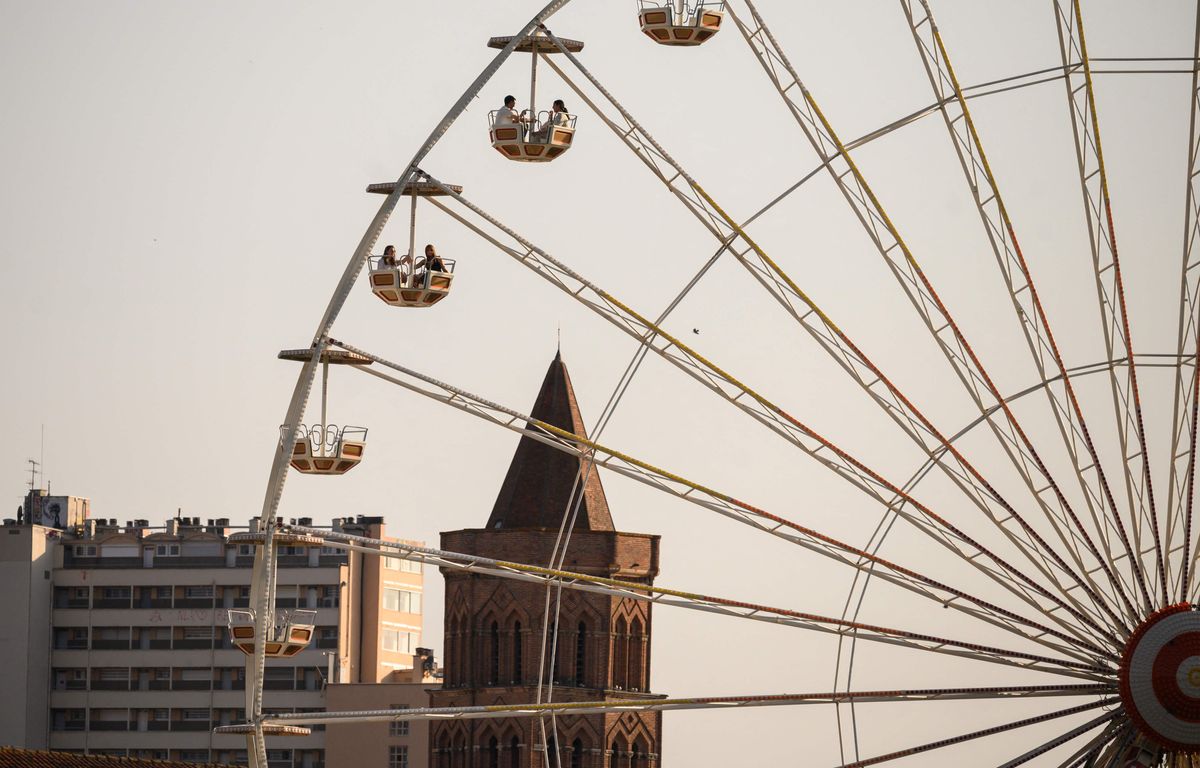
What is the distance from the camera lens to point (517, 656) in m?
125

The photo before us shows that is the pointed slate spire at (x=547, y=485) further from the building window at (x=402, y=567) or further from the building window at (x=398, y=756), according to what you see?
the building window at (x=402, y=567)

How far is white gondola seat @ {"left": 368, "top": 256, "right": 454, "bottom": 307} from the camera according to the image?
1907 inches

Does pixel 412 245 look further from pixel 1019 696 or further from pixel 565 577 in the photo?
pixel 1019 696

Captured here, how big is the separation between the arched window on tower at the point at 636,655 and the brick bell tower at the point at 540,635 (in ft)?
0.15

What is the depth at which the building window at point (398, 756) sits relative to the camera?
14562cm

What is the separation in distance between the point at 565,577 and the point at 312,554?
117 metres

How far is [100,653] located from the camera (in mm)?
166750

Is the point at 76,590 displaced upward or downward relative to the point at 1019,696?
upward

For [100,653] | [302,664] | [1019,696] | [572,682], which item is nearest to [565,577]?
[1019,696]

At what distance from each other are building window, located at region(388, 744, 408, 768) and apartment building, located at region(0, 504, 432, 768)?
14358mm

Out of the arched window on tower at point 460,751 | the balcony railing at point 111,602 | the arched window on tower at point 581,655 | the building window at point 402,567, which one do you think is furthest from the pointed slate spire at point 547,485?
the balcony railing at point 111,602

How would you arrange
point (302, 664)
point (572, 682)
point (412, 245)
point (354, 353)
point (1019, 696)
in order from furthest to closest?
point (302, 664)
point (572, 682)
point (412, 245)
point (354, 353)
point (1019, 696)

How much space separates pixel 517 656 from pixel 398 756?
22842 mm

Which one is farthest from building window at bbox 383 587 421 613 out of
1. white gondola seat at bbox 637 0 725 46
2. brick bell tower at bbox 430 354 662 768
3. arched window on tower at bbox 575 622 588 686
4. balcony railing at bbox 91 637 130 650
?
white gondola seat at bbox 637 0 725 46
